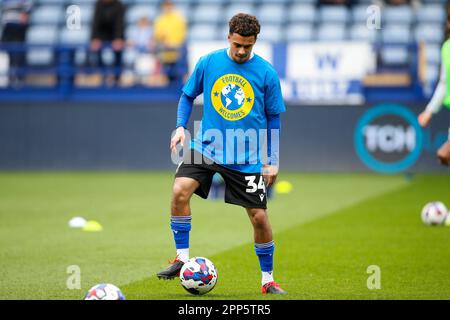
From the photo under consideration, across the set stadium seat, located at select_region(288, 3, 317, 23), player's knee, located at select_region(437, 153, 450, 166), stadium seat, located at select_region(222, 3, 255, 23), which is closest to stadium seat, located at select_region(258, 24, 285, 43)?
stadium seat, located at select_region(288, 3, 317, 23)

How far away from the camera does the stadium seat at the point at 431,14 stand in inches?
958

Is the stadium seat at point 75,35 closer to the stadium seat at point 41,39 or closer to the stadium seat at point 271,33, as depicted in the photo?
the stadium seat at point 41,39

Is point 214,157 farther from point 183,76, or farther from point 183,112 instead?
point 183,76

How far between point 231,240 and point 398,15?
46.3 feet

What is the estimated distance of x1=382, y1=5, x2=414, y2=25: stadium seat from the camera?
80.5 feet

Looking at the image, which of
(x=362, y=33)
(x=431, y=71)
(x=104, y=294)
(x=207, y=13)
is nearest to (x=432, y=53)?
(x=431, y=71)

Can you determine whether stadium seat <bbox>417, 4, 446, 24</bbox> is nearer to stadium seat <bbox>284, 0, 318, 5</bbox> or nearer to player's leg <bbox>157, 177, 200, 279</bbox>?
stadium seat <bbox>284, 0, 318, 5</bbox>

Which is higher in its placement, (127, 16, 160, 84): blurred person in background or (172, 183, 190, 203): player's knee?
(127, 16, 160, 84): blurred person in background

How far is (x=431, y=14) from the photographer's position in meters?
24.5

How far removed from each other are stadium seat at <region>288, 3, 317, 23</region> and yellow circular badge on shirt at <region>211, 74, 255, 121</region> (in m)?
17.4

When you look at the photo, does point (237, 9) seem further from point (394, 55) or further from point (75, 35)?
point (394, 55)

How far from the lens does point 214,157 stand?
27.7 feet

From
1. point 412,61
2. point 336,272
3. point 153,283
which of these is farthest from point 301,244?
point 412,61
